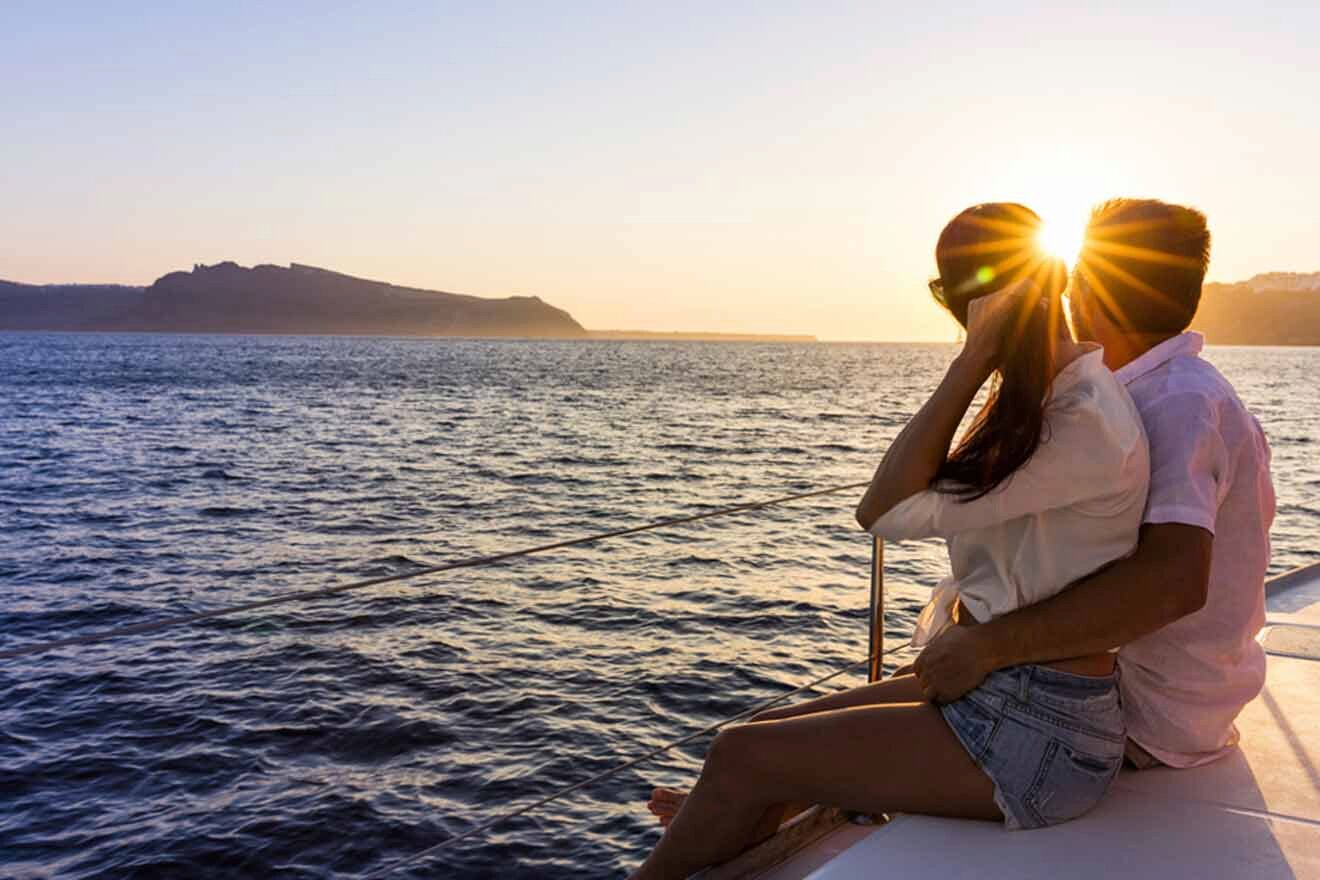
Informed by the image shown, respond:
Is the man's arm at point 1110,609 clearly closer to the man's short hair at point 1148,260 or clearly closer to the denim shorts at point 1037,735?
the denim shorts at point 1037,735

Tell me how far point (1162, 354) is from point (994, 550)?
503 mm

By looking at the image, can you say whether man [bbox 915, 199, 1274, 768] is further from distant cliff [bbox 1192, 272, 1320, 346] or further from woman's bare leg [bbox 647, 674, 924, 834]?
distant cliff [bbox 1192, 272, 1320, 346]

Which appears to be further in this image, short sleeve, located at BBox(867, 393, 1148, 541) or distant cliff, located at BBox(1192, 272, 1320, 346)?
distant cliff, located at BBox(1192, 272, 1320, 346)

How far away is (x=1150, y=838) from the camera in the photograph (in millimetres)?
1879

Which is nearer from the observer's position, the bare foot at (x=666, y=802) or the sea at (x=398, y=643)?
the bare foot at (x=666, y=802)

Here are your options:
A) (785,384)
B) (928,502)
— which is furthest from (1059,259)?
(785,384)

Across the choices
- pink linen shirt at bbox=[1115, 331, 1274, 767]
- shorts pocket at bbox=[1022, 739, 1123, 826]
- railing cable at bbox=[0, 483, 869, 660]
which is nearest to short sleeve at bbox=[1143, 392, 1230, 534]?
pink linen shirt at bbox=[1115, 331, 1274, 767]

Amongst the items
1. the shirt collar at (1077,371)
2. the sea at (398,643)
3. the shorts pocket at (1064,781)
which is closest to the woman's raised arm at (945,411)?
the shirt collar at (1077,371)

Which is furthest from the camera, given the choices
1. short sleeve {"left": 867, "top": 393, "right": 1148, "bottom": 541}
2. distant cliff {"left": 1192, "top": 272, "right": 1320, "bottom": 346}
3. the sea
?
distant cliff {"left": 1192, "top": 272, "right": 1320, "bottom": 346}

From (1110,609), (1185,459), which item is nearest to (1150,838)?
(1110,609)

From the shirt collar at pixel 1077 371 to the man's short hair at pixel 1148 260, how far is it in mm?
292

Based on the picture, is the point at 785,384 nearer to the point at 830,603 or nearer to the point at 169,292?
the point at 830,603

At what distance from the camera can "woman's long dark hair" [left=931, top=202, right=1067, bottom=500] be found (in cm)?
177

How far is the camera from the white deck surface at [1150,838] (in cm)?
177
